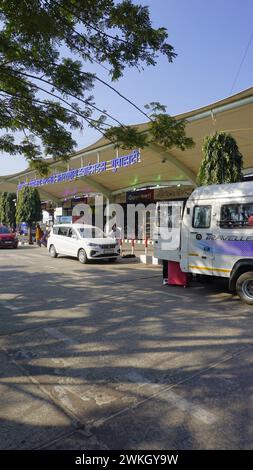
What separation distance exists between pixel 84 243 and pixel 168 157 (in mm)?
10870

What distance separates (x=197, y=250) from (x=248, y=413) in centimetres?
511

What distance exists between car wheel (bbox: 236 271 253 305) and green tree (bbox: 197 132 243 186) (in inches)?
197

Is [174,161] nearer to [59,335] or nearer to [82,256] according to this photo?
[82,256]

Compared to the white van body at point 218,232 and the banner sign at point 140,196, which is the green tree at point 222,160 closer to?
the white van body at point 218,232

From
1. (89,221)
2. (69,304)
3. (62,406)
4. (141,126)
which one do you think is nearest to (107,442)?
(62,406)

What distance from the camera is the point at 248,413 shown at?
3080 millimetres

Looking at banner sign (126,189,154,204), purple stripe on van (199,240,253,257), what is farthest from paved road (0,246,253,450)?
banner sign (126,189,154,204)

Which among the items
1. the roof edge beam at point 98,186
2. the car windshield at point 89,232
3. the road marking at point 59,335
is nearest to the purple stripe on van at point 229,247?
the road marking at point 59,335

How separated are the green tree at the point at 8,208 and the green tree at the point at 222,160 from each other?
3060 cm

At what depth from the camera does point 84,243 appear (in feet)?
46.3

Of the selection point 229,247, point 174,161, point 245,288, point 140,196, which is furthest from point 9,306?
point 140,196

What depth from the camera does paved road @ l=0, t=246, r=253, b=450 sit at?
9.20 feet

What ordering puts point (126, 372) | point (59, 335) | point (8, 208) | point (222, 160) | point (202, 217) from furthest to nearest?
point (8, 208)
point (222, 160)
point (202, 217)
point (59, 335)
point (126, 372)

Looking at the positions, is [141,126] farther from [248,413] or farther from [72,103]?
[248,413]
